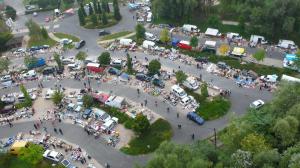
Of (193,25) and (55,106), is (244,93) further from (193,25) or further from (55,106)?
(55,106)

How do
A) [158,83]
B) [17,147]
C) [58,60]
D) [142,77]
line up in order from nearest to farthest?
[17,147] < [158,83] < [142,77] < [58,60]

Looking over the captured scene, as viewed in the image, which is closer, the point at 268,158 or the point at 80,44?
the point at 268,158

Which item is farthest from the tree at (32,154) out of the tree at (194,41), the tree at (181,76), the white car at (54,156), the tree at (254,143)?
the tree at (194,41)

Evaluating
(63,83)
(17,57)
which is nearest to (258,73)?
(63,83)

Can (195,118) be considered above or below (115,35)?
below

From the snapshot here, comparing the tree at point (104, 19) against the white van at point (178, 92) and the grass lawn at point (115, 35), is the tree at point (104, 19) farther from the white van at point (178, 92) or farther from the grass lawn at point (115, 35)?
the white van at point (178, 92)

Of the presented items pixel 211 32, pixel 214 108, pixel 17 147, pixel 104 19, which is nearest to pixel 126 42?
pixel 104 19

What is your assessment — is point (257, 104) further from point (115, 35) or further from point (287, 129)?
point (115, 35)

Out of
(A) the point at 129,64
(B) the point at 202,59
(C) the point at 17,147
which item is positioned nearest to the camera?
(C) the point at 17,147
